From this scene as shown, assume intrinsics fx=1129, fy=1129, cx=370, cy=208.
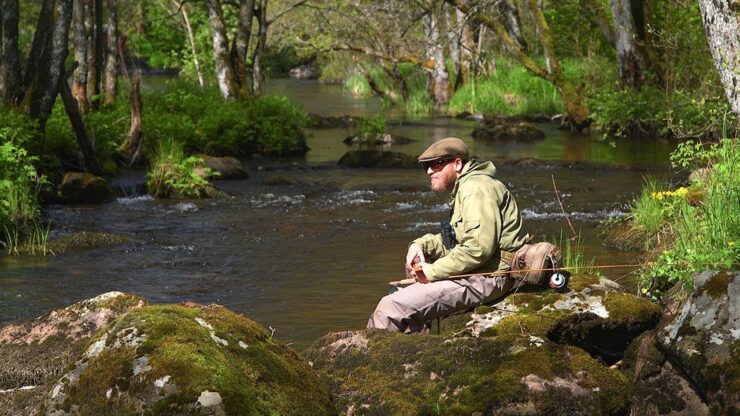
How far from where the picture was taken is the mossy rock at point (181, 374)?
4945 millimetres

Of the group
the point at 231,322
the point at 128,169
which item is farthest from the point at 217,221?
the point at 231,322

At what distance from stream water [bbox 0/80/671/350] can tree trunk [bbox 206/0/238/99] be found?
9.72ft

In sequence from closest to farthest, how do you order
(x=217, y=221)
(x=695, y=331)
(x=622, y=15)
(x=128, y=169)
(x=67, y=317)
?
(x=695, y=331) → (x=67, y=317) → (x=217, y=221) → (x=128, y=169) → (x=622, y=15)

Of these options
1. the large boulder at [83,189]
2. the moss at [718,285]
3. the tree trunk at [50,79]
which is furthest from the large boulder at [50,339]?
the tree trunk at [50,79]

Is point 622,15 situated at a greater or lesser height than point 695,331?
greater

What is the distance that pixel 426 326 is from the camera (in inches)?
277

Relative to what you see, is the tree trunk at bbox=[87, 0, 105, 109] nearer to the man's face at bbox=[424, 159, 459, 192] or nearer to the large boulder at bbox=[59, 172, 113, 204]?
the large boulder at bbox=[59, 172, 113, 204]

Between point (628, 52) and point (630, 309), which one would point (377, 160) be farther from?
point (630, 309)

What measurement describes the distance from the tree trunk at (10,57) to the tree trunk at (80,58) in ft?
13.9

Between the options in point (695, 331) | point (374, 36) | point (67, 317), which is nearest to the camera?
point (695, 331)

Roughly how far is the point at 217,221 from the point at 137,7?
123 ft

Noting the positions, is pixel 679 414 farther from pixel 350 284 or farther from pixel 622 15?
pixel 622 15

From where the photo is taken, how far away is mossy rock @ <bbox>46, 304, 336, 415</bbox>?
495 cm

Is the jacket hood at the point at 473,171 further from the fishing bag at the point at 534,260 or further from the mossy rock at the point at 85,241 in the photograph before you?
the mossy rock at the point at 85,241
